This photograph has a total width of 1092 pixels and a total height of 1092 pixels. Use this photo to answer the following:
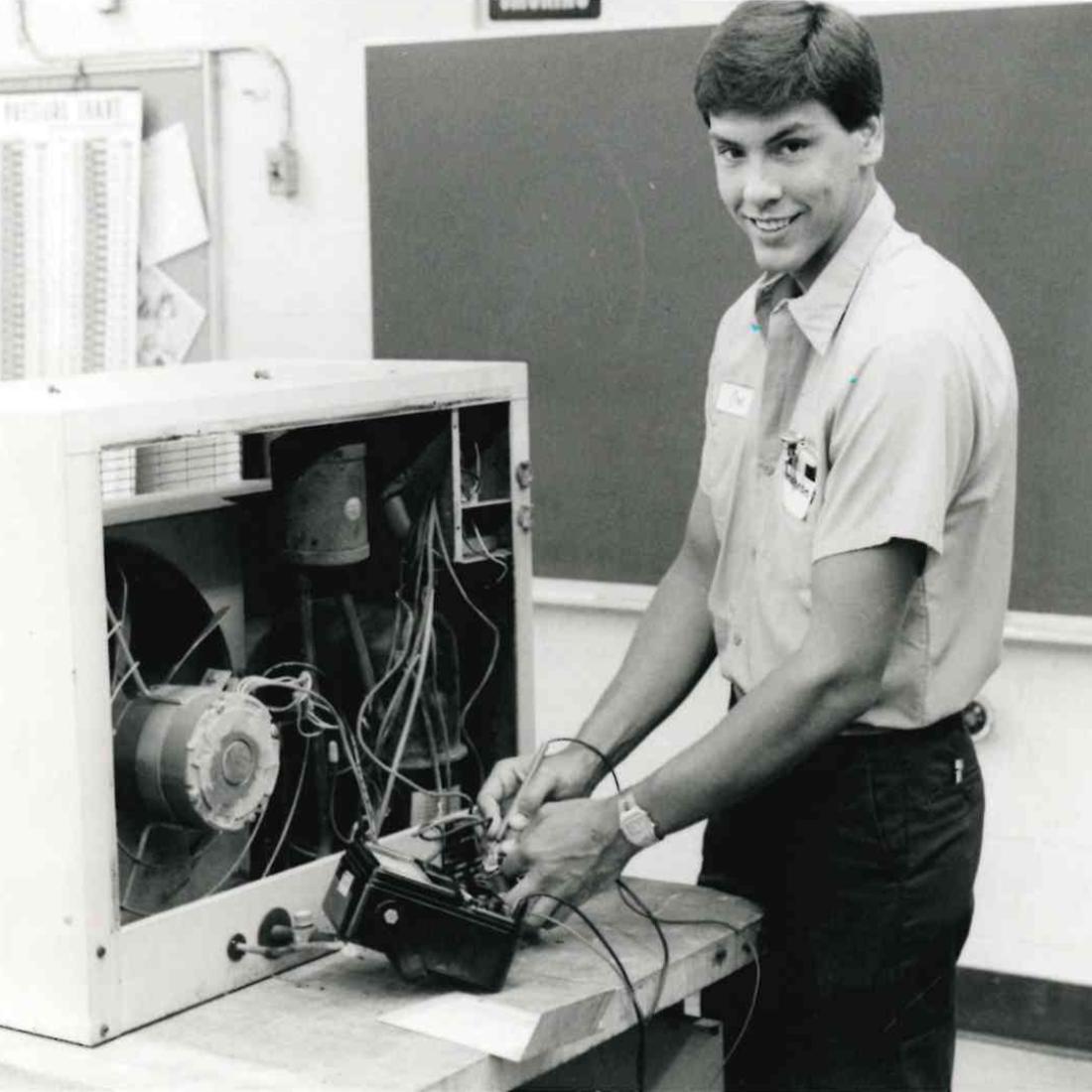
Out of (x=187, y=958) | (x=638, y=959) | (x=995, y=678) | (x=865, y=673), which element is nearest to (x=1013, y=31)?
(x=995, y=678)

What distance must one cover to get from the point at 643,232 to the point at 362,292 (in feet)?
1.94

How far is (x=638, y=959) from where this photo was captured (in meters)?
1.72

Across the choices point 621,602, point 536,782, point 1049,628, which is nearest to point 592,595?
point 621,602

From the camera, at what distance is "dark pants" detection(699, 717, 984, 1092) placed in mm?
1773

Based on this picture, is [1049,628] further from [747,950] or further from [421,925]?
[421,925]

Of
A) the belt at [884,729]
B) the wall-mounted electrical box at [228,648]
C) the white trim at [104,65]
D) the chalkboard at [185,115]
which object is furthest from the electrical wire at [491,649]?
the white trim at [104,65]

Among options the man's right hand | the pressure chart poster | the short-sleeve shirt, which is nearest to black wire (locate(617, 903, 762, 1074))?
the man's right hand

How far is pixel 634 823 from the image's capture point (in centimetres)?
170

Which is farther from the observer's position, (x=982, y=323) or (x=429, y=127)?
(x=429, y=127)

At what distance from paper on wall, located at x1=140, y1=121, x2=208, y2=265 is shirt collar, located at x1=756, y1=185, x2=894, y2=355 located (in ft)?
6.74

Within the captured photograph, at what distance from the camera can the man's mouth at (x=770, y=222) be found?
1.73 m

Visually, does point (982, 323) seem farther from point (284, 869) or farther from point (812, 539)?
point (284, 869)

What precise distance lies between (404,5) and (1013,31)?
109 centimetres

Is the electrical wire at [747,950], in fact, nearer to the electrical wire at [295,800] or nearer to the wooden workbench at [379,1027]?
the wooden workbench at [379,1027]
